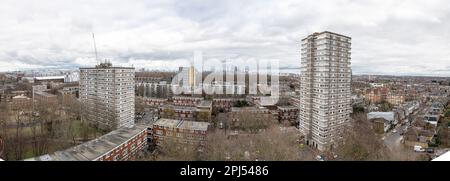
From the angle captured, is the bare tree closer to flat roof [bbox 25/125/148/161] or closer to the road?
the road

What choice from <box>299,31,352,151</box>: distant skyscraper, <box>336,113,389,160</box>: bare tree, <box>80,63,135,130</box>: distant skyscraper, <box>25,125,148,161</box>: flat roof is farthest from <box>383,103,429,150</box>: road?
<box>80,63,135,130</box>: distant skyscraper

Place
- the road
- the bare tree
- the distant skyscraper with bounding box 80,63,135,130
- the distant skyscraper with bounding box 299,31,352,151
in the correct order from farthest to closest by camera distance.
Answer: the distant skyscraper with bounding box 80,63,135,130
the distant skyscraper with bounding box 299,31,352,151
the road
the bare tree

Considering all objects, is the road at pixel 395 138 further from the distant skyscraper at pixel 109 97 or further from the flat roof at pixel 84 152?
the distant skyscraper at pixel 109 97

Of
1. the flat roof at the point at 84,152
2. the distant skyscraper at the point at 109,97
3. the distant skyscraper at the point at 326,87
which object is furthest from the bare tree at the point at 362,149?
the distant skyscraper at the point at 109,97
